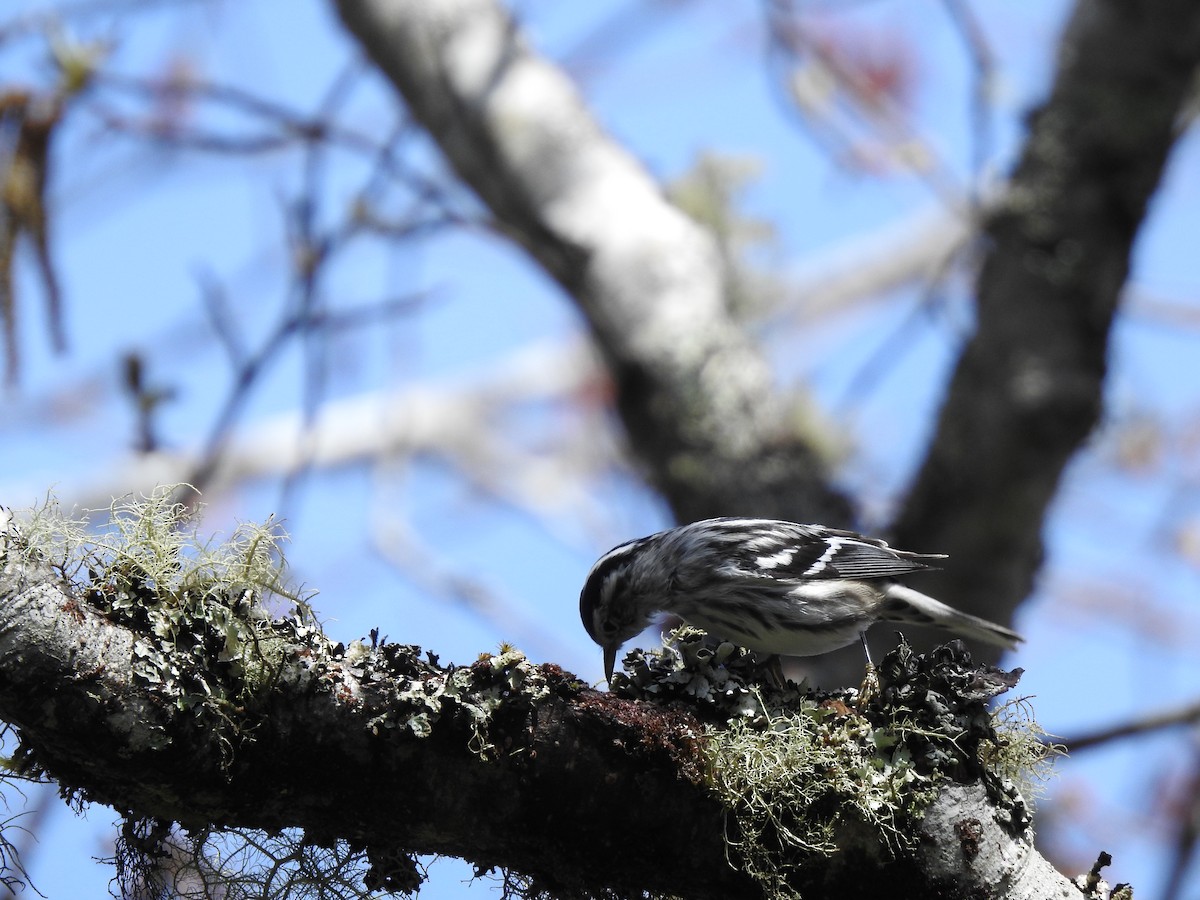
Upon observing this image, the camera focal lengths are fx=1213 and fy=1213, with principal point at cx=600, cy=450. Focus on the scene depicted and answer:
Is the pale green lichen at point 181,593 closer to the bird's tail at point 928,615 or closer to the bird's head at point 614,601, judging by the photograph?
the bird's head at point 614,601

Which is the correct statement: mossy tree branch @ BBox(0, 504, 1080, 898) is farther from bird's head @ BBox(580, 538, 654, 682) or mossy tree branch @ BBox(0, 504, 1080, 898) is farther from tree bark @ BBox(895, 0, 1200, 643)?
tree bark @ BBox(895, 0, 1200, 643)

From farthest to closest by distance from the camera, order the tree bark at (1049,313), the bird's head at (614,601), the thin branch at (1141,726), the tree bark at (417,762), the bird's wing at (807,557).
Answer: the tree bark at (1049,313), the thin branch at (1141,726), the bird's head at (614,601), the bird's wing at (807,557), the tree bark at (417,762)

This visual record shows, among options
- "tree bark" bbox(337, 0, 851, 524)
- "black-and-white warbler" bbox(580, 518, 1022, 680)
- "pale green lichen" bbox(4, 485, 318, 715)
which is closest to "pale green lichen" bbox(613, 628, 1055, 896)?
"pale green lichen" bbox(4, 485, 318, 715)

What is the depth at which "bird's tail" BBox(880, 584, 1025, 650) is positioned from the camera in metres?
4.07

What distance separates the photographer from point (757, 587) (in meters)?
3.61

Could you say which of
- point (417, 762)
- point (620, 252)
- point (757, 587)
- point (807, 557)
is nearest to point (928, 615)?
point (807, 557)

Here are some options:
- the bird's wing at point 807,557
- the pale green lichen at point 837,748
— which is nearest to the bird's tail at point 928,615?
the bird's wing at point 807,557

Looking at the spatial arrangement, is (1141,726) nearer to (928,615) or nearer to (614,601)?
(928,615)

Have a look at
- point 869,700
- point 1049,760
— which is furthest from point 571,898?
point 1049,760

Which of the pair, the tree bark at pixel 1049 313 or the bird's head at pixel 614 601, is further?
the tree bark at pixel 1049 313

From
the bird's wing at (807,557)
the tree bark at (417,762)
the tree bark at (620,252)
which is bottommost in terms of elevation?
the tree bark at (417,762)

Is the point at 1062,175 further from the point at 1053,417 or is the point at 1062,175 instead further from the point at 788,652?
the point at 788,652

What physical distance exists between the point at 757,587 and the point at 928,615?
848mm

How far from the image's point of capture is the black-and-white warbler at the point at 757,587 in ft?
11.7
